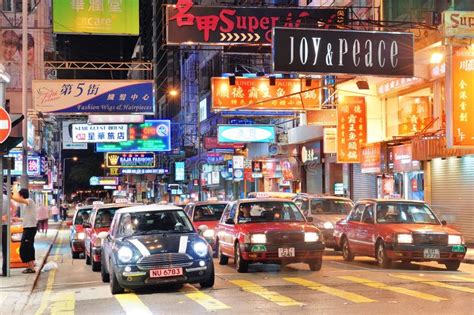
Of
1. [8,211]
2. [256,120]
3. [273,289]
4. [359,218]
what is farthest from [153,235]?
[256,120]

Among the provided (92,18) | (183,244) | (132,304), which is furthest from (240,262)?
(92,18)

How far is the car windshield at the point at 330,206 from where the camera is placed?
22.7 metres

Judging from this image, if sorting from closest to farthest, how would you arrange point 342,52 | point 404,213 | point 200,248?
point 200,248 < point 404,213 < point 342,52

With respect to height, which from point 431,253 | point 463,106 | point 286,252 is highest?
point 463,106

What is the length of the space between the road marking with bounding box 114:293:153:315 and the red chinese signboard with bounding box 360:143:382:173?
1766cm

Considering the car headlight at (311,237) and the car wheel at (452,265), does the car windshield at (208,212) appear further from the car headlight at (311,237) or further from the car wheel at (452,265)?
the car wheel at (452,265)

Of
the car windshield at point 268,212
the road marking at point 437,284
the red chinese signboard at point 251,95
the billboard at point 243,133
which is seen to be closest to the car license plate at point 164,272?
the car windshield at point 268,212

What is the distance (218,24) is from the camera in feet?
74.8

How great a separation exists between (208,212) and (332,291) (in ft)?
33.4

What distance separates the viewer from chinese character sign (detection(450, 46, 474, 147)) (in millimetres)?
20844

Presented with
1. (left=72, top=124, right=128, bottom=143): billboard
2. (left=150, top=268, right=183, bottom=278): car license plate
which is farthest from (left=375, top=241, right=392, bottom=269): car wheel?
(left=72, top=124, right=128, bottom=143): billboard

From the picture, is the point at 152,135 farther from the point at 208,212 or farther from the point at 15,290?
the point at 15,290

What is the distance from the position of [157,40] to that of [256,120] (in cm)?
6116

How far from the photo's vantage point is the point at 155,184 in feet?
306
